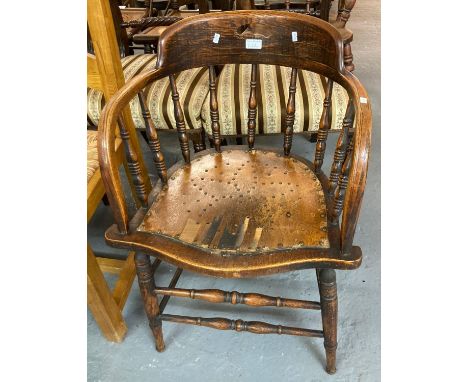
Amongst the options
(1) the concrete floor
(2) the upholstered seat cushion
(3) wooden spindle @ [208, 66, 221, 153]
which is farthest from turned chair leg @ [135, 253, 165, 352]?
(3) wooden spindle @ [208, 66, 221, 153]

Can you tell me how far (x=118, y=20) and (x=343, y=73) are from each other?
1228 mm

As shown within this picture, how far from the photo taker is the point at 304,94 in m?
1.37

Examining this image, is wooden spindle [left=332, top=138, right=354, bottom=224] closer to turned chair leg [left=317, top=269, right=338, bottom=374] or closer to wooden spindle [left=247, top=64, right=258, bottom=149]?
turned chair leg [left=317, top=269, right=338, bottom=374]

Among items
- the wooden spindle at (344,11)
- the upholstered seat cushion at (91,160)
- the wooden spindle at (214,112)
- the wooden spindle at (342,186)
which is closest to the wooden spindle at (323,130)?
the wooden spindle at (342,186)

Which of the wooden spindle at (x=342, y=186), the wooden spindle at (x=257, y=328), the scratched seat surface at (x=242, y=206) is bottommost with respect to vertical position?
the wooden spindle at (x=257, y=328)

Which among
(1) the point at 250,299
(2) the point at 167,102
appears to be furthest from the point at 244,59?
(1) the point at 250,299

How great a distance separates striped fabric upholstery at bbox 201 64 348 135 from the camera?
1.36m

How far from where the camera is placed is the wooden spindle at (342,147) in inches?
34.5

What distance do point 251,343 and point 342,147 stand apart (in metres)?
0.64

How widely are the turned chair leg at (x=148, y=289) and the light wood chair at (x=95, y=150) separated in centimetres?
13

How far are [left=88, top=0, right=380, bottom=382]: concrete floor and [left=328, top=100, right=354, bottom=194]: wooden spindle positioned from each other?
0.48m

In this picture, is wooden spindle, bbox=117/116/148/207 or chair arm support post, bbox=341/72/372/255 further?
wooden spindle, bbox=117/116/148/207

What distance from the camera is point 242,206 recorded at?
3.24ft

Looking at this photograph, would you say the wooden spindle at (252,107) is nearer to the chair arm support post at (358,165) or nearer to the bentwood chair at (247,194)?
the bentwood chair at (247,194)
